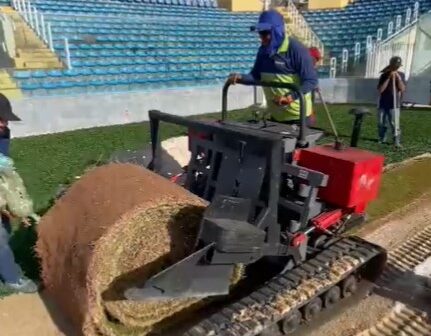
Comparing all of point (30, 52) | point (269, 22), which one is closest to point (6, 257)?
point (269, 22)

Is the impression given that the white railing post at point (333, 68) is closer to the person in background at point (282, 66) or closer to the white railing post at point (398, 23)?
the white railing post at point (398, 23)

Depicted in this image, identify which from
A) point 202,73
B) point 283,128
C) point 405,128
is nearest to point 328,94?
point 202,73

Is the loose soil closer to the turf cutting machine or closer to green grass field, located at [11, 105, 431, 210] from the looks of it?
the turf cutting machine

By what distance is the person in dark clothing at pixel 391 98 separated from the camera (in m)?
8.95

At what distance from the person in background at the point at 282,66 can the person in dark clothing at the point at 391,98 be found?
5.21m

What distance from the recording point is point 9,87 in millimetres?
10961

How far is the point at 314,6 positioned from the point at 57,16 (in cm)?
1414

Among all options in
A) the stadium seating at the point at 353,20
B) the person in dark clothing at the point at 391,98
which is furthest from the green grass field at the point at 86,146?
the stadium seating at the point at 353,20

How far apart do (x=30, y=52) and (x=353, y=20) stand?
45.8 ft

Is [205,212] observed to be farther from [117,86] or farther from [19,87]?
[117,86]

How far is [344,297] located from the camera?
12.3 feet

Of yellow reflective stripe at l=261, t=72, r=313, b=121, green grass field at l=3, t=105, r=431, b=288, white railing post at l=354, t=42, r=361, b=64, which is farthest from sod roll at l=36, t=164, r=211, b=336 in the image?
white railing post at l=354, t=42, r=361, b=64

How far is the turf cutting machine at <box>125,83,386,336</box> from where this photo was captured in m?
2.96

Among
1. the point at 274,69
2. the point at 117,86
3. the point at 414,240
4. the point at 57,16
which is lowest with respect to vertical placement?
the point at 414,240
